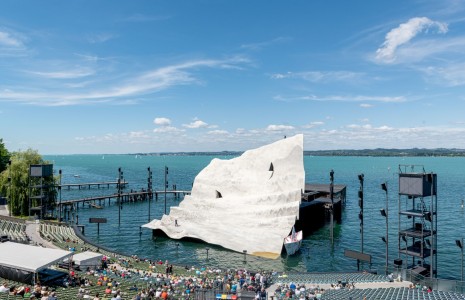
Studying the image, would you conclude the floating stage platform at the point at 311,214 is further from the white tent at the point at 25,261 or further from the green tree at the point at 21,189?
the white tent at the point at 25,261

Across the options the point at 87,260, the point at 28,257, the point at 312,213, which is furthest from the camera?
the point at 312,213

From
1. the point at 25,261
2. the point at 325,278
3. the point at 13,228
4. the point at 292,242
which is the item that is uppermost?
the point at 25,261

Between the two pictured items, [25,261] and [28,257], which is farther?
[28,257]

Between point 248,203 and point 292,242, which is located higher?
point 248,203

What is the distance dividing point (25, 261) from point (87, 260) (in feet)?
30.4

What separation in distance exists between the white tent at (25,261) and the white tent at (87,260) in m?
6.52

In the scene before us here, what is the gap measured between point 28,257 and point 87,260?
28.7ft

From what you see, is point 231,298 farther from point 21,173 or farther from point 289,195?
point 21,173

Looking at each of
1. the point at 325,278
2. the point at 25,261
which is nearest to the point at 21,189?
the point at 25,261

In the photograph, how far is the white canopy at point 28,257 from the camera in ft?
83.8

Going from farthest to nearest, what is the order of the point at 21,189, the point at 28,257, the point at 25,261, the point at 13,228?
the point at 21,189 < the point at 13,228 < the point at 28,257 < the point at 25,261

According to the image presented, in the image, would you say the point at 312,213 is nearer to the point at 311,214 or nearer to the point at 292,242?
the point at 311,214

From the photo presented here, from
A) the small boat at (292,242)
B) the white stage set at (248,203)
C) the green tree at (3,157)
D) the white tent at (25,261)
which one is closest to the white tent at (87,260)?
the white tent at (25,261)

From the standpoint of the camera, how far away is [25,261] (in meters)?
26.3
